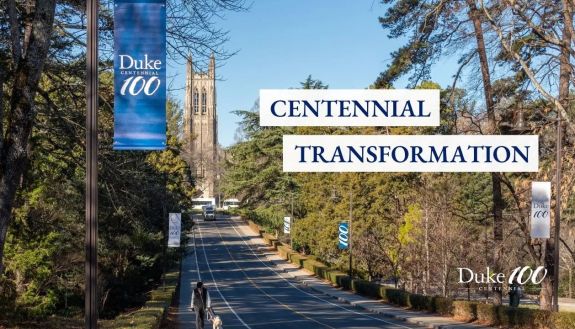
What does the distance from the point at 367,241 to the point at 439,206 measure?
8.53 metres

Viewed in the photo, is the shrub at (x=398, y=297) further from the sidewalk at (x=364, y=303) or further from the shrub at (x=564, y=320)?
the shrub at (x=564, y=320)

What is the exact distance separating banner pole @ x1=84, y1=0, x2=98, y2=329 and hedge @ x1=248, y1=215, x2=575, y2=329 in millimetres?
15568

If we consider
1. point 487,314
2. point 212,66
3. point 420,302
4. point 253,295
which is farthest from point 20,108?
point 253,295

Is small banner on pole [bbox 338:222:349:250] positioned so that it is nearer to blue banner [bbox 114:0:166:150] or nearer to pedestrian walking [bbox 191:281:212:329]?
pedestrian walking [bbox 191:281:212:329]

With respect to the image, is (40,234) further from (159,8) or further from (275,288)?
(275,288)

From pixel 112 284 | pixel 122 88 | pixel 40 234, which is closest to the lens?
pixel 122 88

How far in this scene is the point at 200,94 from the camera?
17300cm

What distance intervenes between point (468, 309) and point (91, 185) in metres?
22.8

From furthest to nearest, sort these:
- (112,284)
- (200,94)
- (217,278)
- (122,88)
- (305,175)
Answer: (200,94), (305,175), (217,278), (112,284), (122,88)

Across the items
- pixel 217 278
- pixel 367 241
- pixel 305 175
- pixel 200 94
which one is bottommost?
pixel 217 278

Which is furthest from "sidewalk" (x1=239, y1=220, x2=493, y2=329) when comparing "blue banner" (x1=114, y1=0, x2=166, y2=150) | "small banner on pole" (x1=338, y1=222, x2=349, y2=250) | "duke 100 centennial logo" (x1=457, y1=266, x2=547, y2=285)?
"blue banner" (x1=114, y1=0, x2=166, y2=150)

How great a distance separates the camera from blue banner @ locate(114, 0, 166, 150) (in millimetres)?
8445

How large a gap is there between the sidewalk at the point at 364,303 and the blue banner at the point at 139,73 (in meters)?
20.3

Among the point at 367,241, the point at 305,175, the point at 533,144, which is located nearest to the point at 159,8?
the point at 533,144
